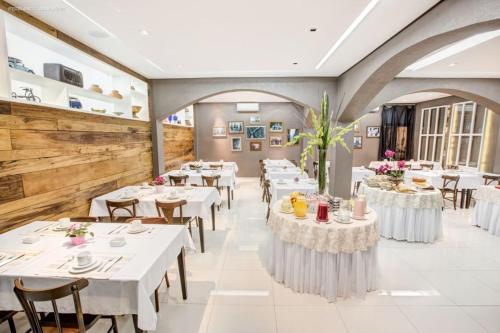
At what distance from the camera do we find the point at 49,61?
3326 millimetres

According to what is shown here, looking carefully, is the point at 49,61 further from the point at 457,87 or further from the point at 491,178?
the point at 491,178

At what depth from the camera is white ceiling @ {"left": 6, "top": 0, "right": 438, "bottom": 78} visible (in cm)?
260

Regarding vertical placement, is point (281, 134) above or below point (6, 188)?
above

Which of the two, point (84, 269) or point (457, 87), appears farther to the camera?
point (457, 87)

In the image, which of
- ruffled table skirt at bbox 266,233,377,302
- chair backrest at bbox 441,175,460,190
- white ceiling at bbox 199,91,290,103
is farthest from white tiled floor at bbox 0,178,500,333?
white ceiling at bbox 199,91,290,103

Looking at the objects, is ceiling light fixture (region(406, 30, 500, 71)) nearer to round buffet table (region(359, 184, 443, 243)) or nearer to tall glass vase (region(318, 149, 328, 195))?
round buffet table (region(359, 184, 443, 243))

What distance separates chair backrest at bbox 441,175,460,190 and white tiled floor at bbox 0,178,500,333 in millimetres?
2044

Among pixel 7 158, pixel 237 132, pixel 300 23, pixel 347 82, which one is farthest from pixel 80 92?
pixel 237 132

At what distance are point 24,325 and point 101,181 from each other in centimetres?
227

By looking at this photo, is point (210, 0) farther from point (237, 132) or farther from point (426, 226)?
point (237, 132)

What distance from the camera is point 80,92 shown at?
141 inches

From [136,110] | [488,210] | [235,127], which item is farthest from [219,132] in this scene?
[488,210]

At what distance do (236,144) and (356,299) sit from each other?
8201 mm

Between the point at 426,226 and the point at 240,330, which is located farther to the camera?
the point at 426,226
